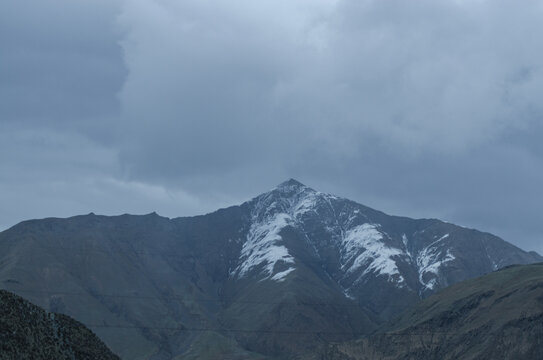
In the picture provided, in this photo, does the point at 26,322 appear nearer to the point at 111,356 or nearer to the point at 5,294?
the point at 5,294

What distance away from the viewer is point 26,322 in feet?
459

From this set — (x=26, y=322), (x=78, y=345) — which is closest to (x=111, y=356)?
(x=78, y=345)

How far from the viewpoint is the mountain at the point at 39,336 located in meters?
132

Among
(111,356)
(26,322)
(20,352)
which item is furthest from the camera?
(111,356)

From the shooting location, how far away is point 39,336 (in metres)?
139

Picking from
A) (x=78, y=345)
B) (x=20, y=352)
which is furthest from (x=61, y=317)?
(x=20, y=352)

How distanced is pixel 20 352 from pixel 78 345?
16202mm

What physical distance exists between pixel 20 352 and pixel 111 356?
2404cm

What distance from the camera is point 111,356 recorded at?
151250 mm

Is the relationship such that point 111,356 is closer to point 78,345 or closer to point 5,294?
point 78,345

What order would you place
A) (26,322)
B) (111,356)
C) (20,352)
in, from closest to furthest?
(20,352)
(26,322)
(111,356)

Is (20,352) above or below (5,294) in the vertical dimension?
below

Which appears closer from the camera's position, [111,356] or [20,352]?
[20,352]

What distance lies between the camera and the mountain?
132 m
